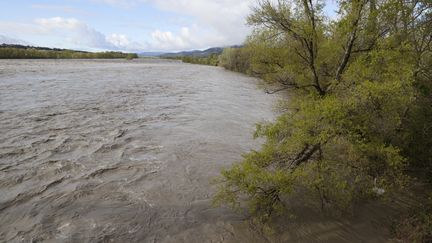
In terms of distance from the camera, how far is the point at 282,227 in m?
8.25

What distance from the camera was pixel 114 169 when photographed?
11.4 metres

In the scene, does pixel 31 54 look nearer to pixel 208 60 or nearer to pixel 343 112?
pixel 208 60

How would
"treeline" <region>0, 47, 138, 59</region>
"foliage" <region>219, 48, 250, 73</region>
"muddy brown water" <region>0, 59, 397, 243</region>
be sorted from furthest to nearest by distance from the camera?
"foliage" <region>219, 48, 250, 73</region> < "treeline" <region>0, 47, 138, 59</region> < "muddy brown water" <region>0, 59, 397, 243</region>

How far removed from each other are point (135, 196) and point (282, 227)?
171 inches

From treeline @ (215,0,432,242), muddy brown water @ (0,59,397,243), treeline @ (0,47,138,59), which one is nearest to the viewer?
muddy brown water @ (0,59,397,243)

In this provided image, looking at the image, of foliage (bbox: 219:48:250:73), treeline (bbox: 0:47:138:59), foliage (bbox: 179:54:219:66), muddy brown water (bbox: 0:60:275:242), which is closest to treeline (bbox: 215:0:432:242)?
muddy brown water (bbox: 0:60:275:242)

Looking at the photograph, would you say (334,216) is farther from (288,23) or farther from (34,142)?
(34,142)

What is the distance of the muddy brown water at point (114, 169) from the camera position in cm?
788

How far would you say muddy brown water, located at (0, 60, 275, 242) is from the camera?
25.9ft

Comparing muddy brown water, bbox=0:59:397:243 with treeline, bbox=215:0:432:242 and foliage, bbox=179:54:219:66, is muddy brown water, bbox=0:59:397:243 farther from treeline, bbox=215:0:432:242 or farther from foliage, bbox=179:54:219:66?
foliage, bbox=179:54:219:66

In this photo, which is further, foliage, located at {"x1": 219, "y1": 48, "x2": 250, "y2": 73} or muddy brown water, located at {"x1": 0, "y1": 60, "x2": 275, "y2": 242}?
foliage, located at {"x1": 219, "y1": 48, "x2": 250, "y2": 73}

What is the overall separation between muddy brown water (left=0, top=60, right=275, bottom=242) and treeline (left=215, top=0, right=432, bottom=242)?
4.30ft

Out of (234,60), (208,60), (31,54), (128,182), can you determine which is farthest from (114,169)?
(208,60)

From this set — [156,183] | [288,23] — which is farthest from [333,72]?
[156,183]
